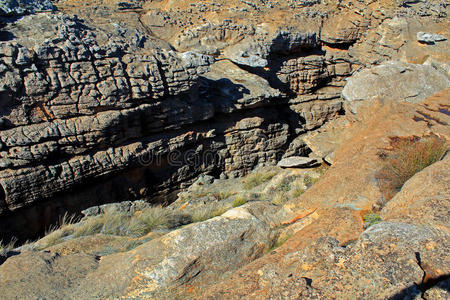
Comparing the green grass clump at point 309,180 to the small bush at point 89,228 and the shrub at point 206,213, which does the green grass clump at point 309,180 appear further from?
the small bush at point 89,228

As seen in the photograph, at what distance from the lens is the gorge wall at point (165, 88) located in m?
5.80

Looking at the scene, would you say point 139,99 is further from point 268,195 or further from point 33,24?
point 268,195

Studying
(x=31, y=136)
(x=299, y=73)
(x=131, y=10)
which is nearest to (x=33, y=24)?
(x=31, y=136)

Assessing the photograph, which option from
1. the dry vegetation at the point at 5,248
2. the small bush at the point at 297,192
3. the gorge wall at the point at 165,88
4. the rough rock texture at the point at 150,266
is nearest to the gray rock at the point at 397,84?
the gorge wall at the point at 165,88

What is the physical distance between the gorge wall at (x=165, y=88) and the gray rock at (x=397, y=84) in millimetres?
1425

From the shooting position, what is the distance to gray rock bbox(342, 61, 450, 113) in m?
7.89

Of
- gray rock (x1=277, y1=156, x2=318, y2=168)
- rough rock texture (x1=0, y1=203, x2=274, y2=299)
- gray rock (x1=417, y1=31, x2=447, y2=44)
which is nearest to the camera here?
Answer: rough rock texture (x1=0, y1=203, x2=274, y2=299)

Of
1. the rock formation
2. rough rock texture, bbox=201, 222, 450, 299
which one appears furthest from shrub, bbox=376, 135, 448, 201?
rough rock texture, bbox=201, 222, 450, 299

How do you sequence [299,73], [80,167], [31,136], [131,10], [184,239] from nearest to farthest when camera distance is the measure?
[184,239], [31,136], [80,167], [299,73], [131,10]

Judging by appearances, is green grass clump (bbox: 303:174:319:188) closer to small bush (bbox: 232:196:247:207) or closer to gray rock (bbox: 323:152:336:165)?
gray rock (bbox: 323:152:336:165)

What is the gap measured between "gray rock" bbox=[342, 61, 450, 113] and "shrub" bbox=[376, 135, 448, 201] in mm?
4036

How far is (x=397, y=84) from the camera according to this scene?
26.6ft

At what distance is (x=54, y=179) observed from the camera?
5.98 m

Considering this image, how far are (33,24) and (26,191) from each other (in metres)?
3.45
